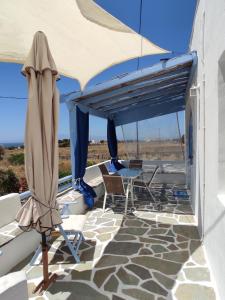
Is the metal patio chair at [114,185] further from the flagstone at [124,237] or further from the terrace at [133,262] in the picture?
the flagstone at [124,237]

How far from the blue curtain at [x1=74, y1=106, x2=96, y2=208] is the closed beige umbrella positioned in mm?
2996

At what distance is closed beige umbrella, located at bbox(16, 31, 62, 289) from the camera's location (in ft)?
8.48

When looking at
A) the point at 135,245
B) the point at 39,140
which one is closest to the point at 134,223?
the point at 135,245

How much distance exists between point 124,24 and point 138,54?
1021mm

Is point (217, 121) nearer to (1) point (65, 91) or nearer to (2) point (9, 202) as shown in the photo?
(2) point (9, 202)

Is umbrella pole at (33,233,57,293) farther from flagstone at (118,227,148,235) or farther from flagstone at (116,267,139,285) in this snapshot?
flagstone at (118,227,148,235)

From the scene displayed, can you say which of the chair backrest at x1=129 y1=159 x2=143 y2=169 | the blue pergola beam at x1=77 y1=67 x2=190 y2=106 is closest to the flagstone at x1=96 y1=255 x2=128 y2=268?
the blue pergola beam at x1=77 y1=67 x2=190 y2=106

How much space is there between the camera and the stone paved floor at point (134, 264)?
2.69 m

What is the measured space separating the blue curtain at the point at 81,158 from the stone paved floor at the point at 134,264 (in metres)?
0.77

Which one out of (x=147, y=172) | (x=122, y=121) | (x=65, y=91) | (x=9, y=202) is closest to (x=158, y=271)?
(x=9, y=202)

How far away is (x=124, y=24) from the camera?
13.8ft

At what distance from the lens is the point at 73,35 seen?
431cm

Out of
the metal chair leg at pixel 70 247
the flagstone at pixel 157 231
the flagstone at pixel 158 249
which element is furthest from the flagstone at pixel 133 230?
the metal chair leg at pixel 70 247

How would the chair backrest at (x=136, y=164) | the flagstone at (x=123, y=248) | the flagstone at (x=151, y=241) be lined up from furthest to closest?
the chair backrest at (x=136, y=164)
the flagstone at (x=151, y=241)
the flagstone at (x=123, y=248)
